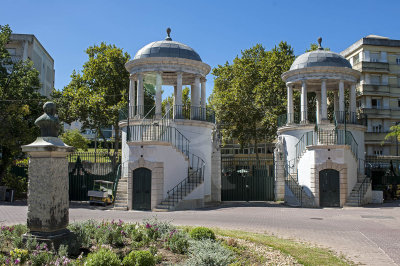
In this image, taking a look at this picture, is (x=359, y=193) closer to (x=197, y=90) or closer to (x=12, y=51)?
(x=197, y=90)

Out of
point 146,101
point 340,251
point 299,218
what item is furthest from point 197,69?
point 340,251

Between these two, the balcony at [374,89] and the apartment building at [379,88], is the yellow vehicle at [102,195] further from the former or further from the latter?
the balcony at [374,89]

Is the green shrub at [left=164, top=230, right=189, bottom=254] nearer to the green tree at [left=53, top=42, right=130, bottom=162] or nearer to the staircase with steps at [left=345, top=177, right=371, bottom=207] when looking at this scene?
the staircase with steps at [left=345, top=177, right=371, bottom=207]

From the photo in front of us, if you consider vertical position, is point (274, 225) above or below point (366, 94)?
below

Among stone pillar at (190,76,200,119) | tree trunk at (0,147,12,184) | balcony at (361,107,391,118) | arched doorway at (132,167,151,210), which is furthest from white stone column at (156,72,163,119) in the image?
balcony at (361,107,391,118)

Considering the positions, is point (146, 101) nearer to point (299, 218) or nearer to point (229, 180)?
point (229, 180)

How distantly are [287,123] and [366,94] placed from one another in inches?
879

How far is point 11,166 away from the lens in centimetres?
2744

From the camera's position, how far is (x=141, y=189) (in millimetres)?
20844

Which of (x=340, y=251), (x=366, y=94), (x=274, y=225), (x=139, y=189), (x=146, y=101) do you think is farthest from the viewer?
(x=366, y=94)

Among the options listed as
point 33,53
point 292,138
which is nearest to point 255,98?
point 292,138

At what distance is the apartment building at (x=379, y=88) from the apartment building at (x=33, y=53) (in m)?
37.4

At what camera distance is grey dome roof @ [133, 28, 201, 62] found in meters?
24.1

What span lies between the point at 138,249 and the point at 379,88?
4338cm
